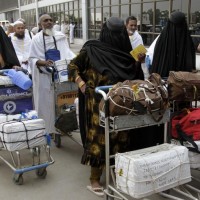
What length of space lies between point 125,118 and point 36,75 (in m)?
2.42

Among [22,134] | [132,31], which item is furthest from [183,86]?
[132,31]

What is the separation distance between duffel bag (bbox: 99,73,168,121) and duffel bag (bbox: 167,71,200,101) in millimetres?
247

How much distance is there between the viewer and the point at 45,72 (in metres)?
4.65

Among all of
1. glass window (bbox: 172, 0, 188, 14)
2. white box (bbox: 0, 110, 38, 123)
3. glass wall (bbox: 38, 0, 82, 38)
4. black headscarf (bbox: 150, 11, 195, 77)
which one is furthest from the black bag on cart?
glass wall (bbox: 38, 0, 82, 38)

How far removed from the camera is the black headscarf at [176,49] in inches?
140

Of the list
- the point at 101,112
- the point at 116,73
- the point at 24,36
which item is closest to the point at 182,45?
the point at 116,73

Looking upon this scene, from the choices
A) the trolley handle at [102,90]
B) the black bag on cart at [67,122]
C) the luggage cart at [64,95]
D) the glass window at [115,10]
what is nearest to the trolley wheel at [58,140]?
the luggage cart at [64,95]

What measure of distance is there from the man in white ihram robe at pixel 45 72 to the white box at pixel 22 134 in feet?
3.75

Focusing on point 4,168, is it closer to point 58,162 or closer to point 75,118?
point 58,162

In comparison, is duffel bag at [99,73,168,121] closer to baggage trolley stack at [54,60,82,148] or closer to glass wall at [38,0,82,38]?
baggage trolley stack at [54,60,82,148]

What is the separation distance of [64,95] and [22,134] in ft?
3.87

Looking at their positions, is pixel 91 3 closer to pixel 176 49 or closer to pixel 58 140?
pixel 58 140

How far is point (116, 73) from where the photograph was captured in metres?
3.06

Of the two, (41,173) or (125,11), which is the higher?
(125,11)
